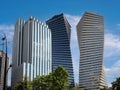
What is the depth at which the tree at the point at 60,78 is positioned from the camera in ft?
271

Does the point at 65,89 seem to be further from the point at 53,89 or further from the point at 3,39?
the point at 3,39

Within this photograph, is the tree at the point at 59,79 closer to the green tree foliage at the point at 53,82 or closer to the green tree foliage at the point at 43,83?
the green tree foliage at the point at 53,82

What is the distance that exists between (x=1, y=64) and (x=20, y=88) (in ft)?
248

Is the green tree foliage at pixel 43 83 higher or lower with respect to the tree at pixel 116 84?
higher

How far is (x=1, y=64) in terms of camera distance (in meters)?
173

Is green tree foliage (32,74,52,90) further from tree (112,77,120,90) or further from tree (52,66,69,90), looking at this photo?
tree (112,77,120,90)

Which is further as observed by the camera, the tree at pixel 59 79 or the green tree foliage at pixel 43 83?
the green tree foliage at pixel 43 83

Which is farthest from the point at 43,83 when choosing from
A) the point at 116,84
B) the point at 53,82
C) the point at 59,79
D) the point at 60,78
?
the point at 116,84

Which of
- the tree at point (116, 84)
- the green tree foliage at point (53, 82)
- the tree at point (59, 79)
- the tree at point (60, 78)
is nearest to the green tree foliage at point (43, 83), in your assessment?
the green tree foliage at point (53, 82)

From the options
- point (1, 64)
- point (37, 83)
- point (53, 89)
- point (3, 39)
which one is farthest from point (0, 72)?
point (3, 39)

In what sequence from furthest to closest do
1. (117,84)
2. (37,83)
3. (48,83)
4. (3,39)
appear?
(37,83)
(48,83)
(117,84)
(3,39)

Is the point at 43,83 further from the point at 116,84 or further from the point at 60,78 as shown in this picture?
the point at 116,84

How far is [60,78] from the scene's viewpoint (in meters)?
83.6

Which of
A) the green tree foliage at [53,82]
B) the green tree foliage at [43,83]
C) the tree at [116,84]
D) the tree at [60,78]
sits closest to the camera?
the tree at [116,84]
